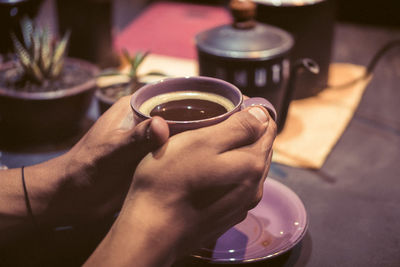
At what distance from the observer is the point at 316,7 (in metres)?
1.22

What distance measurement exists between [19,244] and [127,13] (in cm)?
191

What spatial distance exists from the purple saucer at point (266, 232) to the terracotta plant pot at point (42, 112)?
550 mm

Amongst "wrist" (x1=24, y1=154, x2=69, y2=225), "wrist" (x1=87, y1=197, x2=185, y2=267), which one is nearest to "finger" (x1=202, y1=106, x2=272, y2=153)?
"wrist" (x1=87, y1=197, x2=185, y2=267)

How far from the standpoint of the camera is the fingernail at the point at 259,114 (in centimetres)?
58

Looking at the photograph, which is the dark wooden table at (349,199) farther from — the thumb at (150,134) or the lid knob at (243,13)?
the lid knob at (243,13)

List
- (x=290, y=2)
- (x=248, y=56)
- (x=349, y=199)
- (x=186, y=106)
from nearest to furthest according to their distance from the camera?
(x=186, y=106)
(x=349, y=199)
(x=248, y=56)
(x=290, y=2)

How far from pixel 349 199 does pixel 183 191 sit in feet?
1.56

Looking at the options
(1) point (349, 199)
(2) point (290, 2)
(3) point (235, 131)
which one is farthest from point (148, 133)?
(2) point (290, 2)

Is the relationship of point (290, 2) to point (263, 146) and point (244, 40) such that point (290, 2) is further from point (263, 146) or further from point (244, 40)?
point (263, 146)

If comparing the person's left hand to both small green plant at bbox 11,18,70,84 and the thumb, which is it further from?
small green plant at bbox 11,18,70,84

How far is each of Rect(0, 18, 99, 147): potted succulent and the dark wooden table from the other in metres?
0.07

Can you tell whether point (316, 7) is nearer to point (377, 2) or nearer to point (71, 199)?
point (71, 199)

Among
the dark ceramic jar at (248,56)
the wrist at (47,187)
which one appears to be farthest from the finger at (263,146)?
the dark ceramic jar at (248,56)

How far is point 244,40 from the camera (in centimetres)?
103
